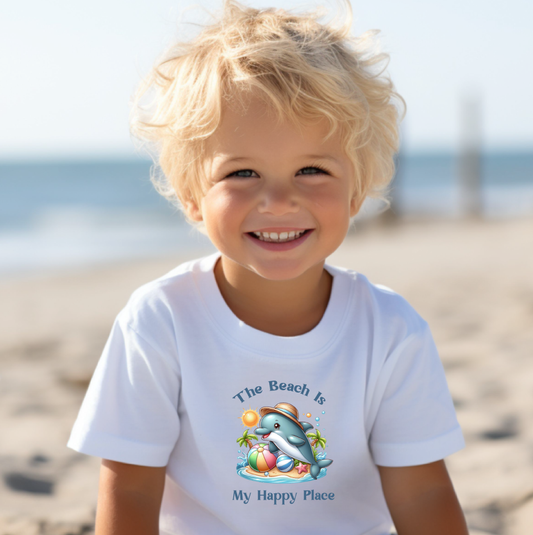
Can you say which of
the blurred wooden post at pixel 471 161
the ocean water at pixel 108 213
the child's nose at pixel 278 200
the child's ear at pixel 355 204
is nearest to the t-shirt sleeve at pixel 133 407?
the child's nose at pixel 278 200

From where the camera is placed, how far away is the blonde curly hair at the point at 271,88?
5.00ft

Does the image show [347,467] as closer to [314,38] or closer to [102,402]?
[102,402]

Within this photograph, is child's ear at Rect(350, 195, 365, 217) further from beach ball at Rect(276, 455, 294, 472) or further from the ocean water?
beach ball at Rect(276, 455, 294, 472)

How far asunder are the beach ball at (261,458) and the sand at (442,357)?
71cm

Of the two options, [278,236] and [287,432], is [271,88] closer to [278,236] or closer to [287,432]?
[278,236]

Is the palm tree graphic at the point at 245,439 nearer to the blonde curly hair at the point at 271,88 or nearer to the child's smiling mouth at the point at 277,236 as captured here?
the child's smiling mouth at the point at 277,236

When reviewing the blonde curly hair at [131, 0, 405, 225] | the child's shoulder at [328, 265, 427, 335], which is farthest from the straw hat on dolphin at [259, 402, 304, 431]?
the blonde curly hair at [131, 0, 405, 225]

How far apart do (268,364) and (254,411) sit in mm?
112

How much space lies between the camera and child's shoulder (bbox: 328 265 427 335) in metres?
1.65

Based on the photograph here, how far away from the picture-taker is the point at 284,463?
1.57m

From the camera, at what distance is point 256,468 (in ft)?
5.10

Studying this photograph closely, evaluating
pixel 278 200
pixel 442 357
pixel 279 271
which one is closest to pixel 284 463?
pixel 279 271

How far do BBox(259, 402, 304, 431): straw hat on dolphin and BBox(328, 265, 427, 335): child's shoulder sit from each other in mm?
287

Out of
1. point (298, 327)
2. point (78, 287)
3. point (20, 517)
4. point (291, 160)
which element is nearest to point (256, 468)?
point (298, 327)
